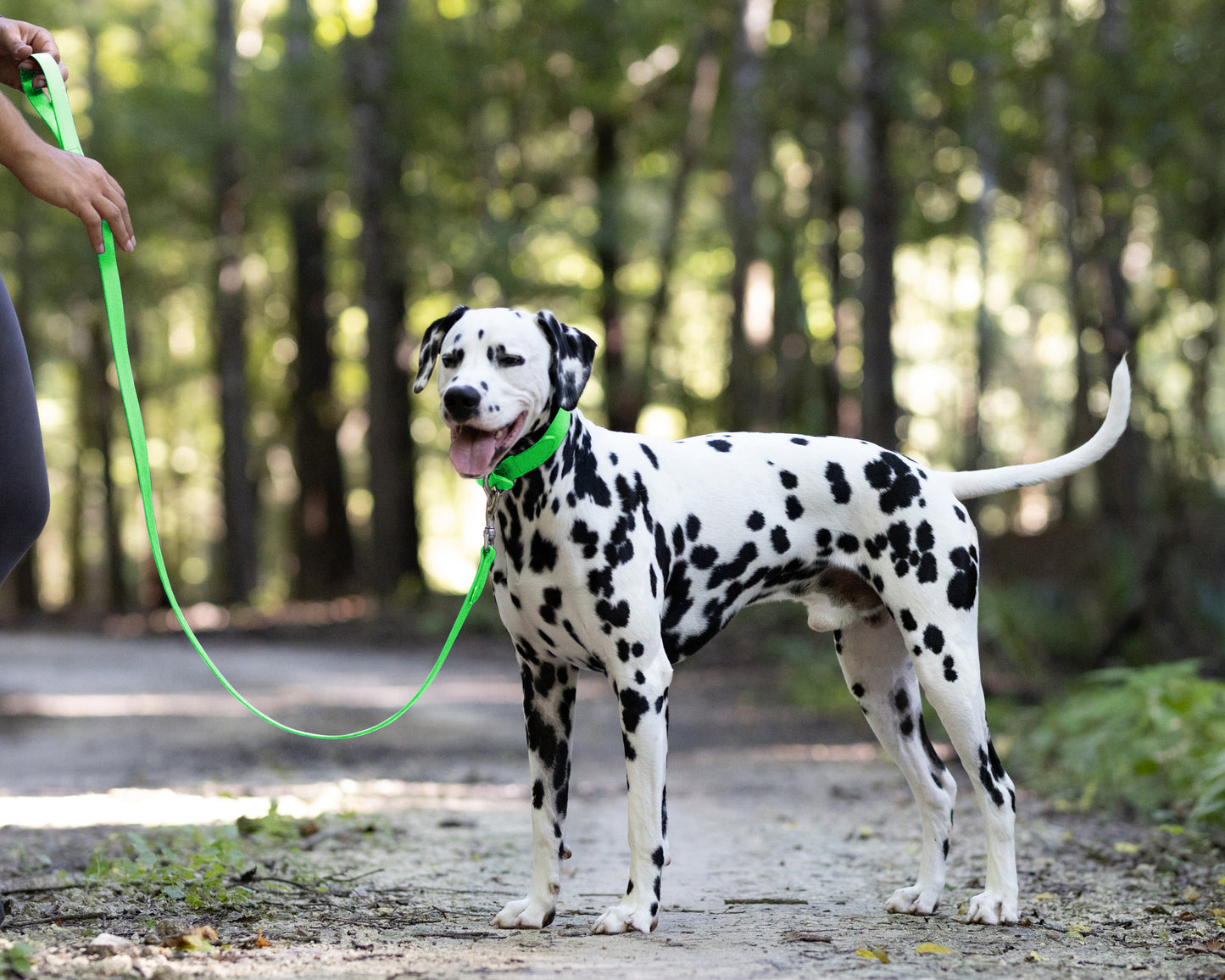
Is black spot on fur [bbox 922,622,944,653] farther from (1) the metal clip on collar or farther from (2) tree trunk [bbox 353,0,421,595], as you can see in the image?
(2) tree trunk [bbox 353,0,421,595]

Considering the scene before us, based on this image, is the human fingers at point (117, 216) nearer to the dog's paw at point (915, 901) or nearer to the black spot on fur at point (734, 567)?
the black spot on fur at point (734, 567)

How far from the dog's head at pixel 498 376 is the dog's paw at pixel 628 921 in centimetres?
163

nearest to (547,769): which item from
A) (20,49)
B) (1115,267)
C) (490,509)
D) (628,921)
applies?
(628,921)

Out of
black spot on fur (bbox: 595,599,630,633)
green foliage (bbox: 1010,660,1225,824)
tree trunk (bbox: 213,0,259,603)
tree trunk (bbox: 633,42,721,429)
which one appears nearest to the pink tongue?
black spot on fur (bbox: 595,599,630,633)

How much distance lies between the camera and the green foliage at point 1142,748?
304 inches

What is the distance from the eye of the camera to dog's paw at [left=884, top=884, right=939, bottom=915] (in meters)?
5.00

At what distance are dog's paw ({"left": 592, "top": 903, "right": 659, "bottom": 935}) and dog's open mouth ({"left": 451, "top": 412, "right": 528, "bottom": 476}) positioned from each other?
1618mm

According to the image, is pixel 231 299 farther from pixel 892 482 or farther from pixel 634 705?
pixel 634 705

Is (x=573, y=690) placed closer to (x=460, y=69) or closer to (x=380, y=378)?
(x=380, y=378)

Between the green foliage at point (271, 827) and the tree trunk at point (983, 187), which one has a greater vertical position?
the tree trunk at point (983, 187)

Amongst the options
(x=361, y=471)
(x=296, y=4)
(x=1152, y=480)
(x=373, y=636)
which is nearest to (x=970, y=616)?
(x=1152, y=480)

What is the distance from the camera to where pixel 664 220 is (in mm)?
27922

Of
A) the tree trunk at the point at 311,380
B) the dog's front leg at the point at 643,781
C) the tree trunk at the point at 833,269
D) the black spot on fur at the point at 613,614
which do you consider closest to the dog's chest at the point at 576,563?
the black spot on fur at the point at 613,614

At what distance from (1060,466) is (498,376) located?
2376 mm
